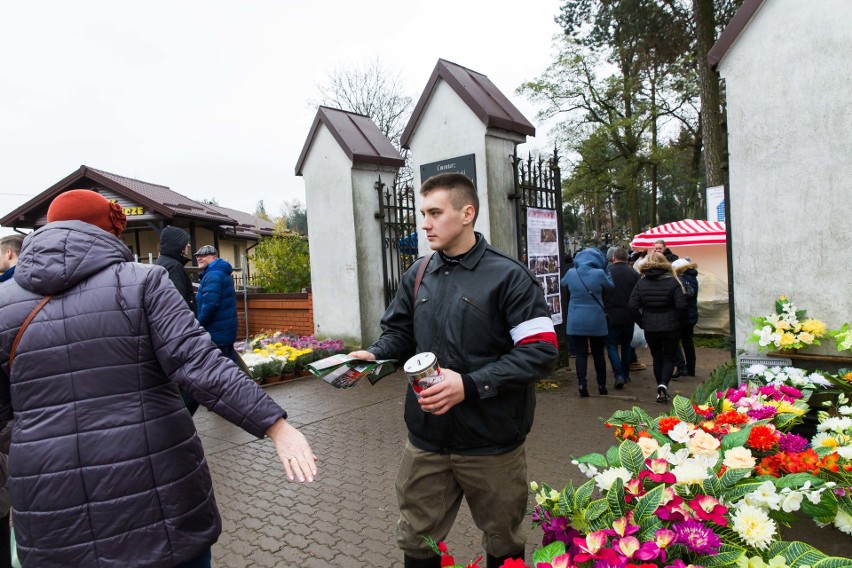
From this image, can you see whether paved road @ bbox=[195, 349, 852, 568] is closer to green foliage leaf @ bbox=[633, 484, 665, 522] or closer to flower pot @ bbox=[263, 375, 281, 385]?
flower pot @ bbox=[263, 375, 281, 385]

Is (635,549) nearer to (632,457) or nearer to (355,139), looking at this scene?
(632,457)

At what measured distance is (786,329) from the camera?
463 cm

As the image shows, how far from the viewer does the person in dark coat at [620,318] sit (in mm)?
7250

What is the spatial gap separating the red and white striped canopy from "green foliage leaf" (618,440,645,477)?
372 inches

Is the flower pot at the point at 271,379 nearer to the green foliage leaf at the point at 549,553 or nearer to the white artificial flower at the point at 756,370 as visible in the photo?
the white artificial flower at the point at 756,370

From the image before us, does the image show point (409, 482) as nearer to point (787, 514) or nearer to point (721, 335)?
point (787, 514)

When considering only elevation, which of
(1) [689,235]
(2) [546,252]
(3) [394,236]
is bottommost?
(2) [546,252]

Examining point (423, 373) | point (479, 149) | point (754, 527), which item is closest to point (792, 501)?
point (754, 527)

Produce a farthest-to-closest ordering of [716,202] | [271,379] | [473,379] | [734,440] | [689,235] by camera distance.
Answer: [689,235], [716,202], [271,379], [734,440], [473,379]

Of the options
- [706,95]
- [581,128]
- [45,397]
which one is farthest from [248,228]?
[45,397]

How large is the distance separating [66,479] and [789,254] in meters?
5.17

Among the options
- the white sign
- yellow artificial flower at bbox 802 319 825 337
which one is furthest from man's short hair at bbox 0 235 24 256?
the white sign

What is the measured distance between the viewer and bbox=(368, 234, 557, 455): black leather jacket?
2.27 m

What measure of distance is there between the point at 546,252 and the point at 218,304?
4.36 m
